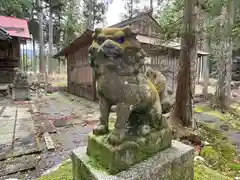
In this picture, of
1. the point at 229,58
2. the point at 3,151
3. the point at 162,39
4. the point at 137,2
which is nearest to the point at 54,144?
the point at 3,151

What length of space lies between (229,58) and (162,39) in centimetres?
448

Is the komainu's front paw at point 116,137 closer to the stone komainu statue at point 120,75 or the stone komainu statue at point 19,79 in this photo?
the stone komainu statue at point 120,75

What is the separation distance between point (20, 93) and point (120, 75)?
29.1 feet

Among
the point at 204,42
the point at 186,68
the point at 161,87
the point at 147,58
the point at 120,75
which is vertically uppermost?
the point at 204,42

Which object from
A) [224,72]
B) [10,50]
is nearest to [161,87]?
[224,72]

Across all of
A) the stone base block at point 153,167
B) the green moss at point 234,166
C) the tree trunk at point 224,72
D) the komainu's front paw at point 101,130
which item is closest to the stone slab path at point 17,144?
the stone base block at point 153,167

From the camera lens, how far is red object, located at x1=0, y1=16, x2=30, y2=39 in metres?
10.8

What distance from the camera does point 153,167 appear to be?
154 cm

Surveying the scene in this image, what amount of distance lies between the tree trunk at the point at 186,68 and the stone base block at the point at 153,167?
263 cm

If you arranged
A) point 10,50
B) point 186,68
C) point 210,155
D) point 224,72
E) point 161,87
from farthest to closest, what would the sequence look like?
point 10,50
point 224,72
point 186,68
point 210,155
point 161,87

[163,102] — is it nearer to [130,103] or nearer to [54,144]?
[130,103]

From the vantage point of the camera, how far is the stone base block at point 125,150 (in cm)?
142

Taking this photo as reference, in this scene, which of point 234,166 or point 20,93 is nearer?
point 234,166

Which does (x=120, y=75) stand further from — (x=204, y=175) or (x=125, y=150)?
(x=204, y=175)
